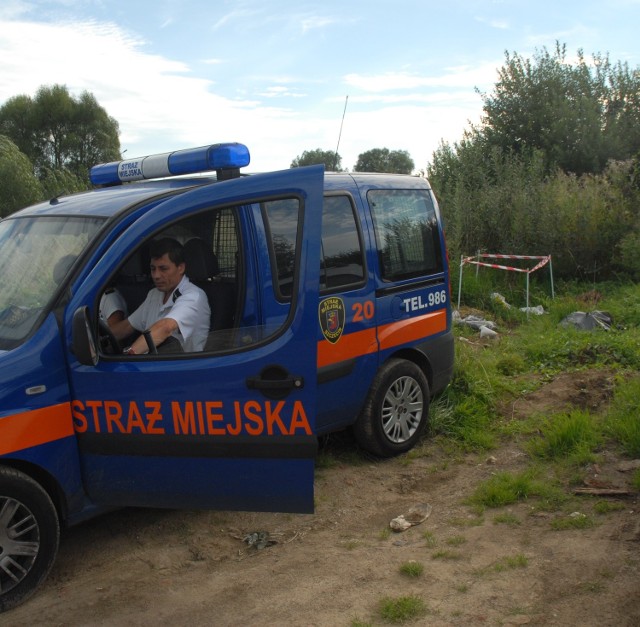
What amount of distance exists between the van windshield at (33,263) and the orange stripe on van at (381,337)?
168cm

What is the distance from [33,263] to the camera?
3.96 meters

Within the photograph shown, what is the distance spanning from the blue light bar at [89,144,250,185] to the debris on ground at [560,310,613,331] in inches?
258

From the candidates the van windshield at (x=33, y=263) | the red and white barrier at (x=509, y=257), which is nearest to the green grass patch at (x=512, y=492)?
the van windshield at (x=33, y=263)

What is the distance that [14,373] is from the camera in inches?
132

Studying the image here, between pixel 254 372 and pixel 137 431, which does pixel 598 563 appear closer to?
pixel 254 372

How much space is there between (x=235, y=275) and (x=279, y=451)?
108 centimetres

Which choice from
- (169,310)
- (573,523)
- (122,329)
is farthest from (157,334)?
(573,523)

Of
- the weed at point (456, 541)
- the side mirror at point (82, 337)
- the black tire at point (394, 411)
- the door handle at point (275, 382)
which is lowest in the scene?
the weed at point (456, 541)

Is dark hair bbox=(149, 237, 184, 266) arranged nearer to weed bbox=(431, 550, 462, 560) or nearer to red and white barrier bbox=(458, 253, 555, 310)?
weed bbox=(431, 550, 462, 560)

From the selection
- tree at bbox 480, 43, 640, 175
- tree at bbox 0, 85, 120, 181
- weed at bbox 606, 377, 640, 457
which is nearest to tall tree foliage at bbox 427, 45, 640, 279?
tree at bbox 480, 43, 640, 175

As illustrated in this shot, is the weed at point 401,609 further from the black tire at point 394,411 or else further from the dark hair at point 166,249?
the dark hair at point 166,249

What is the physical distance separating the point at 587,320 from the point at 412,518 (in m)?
6.17

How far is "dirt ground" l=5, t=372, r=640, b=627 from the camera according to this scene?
3.40m

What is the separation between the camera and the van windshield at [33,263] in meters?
3.61
